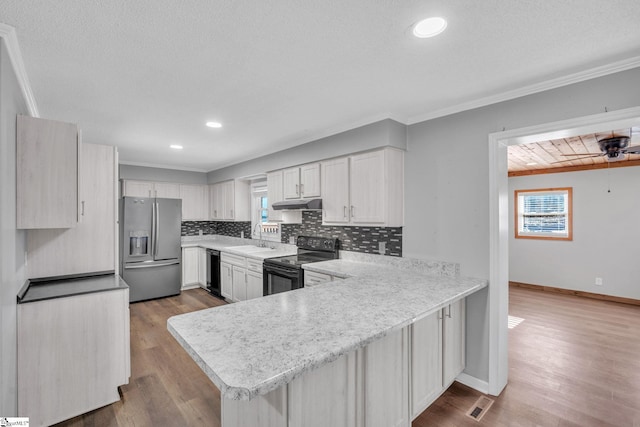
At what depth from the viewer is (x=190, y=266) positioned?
571 centimetres

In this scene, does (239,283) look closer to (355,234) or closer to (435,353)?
(355,234)

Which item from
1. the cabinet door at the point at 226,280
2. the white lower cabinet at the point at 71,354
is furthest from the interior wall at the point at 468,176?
the cabinet door at the point at 226,280

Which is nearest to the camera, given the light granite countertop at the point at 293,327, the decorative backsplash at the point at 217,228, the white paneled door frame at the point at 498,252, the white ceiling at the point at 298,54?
the light granite countertop at the point at 293,327

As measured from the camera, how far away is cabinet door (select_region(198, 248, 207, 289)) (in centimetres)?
565

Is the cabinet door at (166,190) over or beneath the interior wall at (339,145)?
beneath

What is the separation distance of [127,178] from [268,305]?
15.9 ft

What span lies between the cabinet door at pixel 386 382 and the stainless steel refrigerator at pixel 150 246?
4544 millimetres

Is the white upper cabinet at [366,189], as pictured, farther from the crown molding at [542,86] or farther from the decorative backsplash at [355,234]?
the crown molding at [542,86]

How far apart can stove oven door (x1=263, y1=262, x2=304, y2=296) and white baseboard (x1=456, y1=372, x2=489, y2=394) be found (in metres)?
1.72

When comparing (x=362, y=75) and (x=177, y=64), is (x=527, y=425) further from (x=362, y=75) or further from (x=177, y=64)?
(x=177, y=64)

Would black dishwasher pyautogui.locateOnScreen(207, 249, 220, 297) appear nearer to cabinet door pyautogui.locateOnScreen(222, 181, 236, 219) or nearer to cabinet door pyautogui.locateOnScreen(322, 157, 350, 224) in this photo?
cabinet door pyautogui.locateOnScreen(222, 181, 236, 219)

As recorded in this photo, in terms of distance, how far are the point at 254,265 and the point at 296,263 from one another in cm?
96

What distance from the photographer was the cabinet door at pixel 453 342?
229 cm

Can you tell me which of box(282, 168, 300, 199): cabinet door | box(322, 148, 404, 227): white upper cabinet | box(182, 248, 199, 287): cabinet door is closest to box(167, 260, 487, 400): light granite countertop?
box(322, 148, 404, 227): white upper cabinet
